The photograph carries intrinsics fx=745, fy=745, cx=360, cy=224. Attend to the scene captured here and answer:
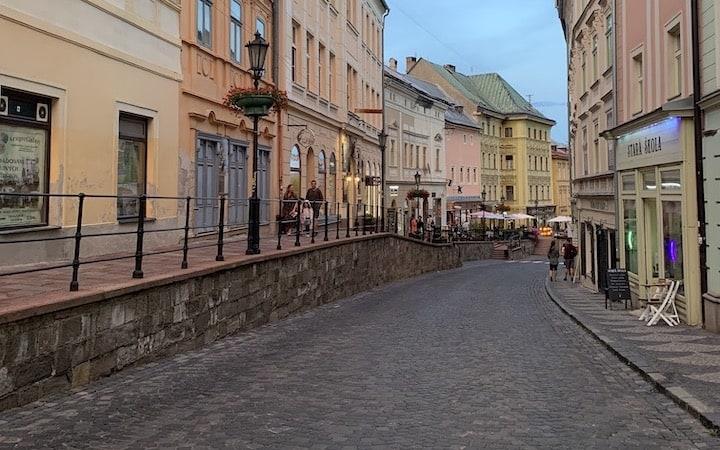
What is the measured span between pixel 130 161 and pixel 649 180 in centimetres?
1066

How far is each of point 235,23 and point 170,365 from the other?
12685 millimetres

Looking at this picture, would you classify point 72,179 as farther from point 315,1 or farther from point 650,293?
point 315,1

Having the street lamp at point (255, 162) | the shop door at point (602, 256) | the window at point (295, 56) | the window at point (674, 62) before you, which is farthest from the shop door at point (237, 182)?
the shop door at point (602, 256)

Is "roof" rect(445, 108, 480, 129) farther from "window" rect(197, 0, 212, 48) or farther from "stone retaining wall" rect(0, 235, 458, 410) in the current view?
"stone retaining wall" rect(0, 235, 458, 410)

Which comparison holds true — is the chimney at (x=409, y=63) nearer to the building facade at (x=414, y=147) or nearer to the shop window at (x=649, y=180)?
the building facade at (x=414, y=147)

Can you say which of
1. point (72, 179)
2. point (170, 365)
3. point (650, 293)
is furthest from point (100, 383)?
point (650, 293)

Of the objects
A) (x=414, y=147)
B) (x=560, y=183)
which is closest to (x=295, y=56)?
(x=414, y=147)

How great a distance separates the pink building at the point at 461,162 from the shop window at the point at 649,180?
46106 millimetres

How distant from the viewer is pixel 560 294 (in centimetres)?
2258

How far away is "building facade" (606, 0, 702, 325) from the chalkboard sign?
0.47 metres

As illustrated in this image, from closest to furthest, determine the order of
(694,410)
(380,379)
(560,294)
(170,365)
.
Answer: (694,410) < (380,379) < (170,365) < (560,294)

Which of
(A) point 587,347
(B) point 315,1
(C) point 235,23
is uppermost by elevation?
(B) point 315,1

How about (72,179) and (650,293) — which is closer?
(72,179)

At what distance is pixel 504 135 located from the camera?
281 feet
